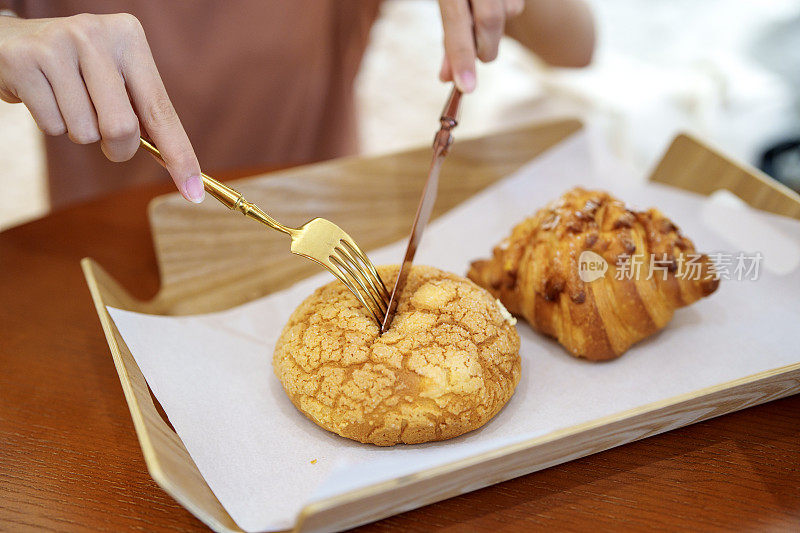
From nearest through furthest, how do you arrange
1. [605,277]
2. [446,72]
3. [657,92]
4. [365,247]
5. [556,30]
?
[605,277], [446,72], [365,247], [556,30], [657,92]

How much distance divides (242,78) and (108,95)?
1.00m

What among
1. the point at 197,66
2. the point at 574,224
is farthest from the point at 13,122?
the point at 574,224

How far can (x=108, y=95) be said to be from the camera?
861 mm

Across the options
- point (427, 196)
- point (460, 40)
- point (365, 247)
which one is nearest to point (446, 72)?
point (460, 40)

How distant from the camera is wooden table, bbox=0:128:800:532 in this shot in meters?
0.86

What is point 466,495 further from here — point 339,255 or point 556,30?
point 556,30

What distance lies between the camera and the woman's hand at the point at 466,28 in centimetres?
122

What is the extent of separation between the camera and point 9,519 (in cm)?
85

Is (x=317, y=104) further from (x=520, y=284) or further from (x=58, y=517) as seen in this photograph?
(x=58, y=517)

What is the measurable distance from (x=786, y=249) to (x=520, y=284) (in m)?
0.57

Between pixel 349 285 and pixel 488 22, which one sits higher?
pixel 488 22

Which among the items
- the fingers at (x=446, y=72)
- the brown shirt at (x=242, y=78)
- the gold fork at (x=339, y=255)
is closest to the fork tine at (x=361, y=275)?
the gold fork at (x=339, y=255)

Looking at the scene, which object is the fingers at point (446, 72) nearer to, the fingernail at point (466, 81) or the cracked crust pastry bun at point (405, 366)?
the fingernail at point (466, 81)

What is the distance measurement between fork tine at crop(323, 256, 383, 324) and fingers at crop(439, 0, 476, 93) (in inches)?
17.0
